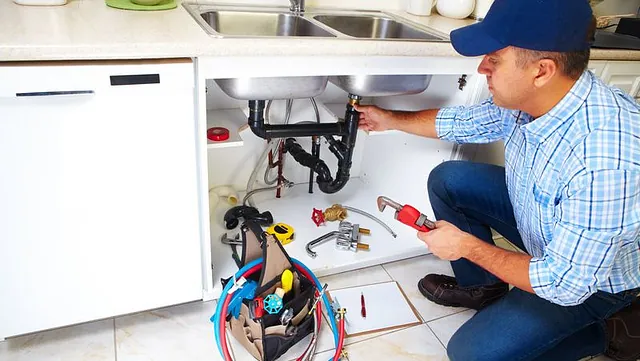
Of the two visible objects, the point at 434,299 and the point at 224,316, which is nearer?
the point at 224,316

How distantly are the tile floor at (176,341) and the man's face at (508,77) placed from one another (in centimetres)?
81

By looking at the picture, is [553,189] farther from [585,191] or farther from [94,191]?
[94,191]

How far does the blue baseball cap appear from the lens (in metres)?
0.77

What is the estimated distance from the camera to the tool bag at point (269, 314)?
1.17 m

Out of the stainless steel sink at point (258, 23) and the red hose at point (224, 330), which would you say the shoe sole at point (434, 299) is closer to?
the red hose at point (224, 330)

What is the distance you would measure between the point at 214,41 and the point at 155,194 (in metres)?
0.40

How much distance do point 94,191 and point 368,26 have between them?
1.12 meters

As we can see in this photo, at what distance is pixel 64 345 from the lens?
1.23 meters

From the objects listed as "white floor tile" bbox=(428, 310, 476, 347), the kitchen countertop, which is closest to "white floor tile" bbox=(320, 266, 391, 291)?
"white floor tile" bbox=(428, 310, 476, 347)

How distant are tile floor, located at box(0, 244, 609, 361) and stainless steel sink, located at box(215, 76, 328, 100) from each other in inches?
27.6

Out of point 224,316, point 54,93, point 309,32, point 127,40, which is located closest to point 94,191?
point 54,93

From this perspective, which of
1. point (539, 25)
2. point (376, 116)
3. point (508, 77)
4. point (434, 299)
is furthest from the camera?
point (434, 299)

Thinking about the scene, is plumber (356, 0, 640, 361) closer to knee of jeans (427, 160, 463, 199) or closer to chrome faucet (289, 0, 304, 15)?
knee of jeans (427, 160, 463, 199)

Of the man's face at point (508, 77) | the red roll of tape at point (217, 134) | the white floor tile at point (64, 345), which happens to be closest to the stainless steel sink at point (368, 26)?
the red roll of tape at point (217, 134)
